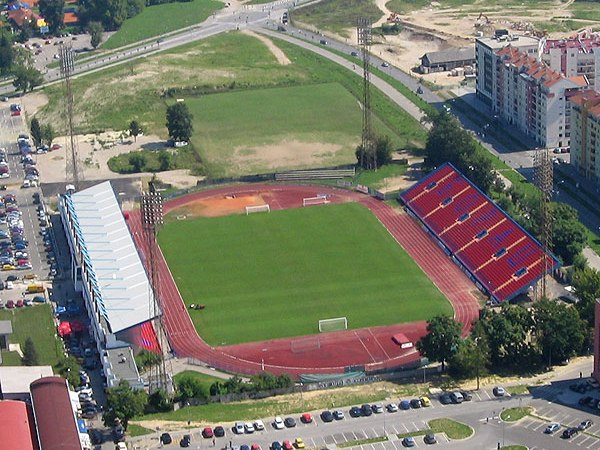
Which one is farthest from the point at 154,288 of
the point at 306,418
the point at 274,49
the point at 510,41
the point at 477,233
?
the point at 274,49

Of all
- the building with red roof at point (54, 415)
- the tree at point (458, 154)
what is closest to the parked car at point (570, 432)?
the building with red roof at point (54, 415)

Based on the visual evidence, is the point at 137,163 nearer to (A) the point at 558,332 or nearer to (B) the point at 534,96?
(B) the point at 534,96

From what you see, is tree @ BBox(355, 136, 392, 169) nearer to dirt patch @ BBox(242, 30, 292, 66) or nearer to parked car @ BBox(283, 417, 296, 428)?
dirt patch @ BBox(242, 30, 292, 66)

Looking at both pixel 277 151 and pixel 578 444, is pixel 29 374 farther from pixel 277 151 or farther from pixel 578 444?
pixel 277 151

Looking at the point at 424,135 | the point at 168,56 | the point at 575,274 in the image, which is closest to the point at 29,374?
the point at 575,274

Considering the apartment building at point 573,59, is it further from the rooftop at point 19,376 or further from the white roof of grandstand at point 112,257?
the rooftop at point 19,376

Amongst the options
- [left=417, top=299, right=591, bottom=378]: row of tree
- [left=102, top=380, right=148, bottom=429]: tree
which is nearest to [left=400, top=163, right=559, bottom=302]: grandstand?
[left=417, top=299, right=591, bottom=378]: row of tree
